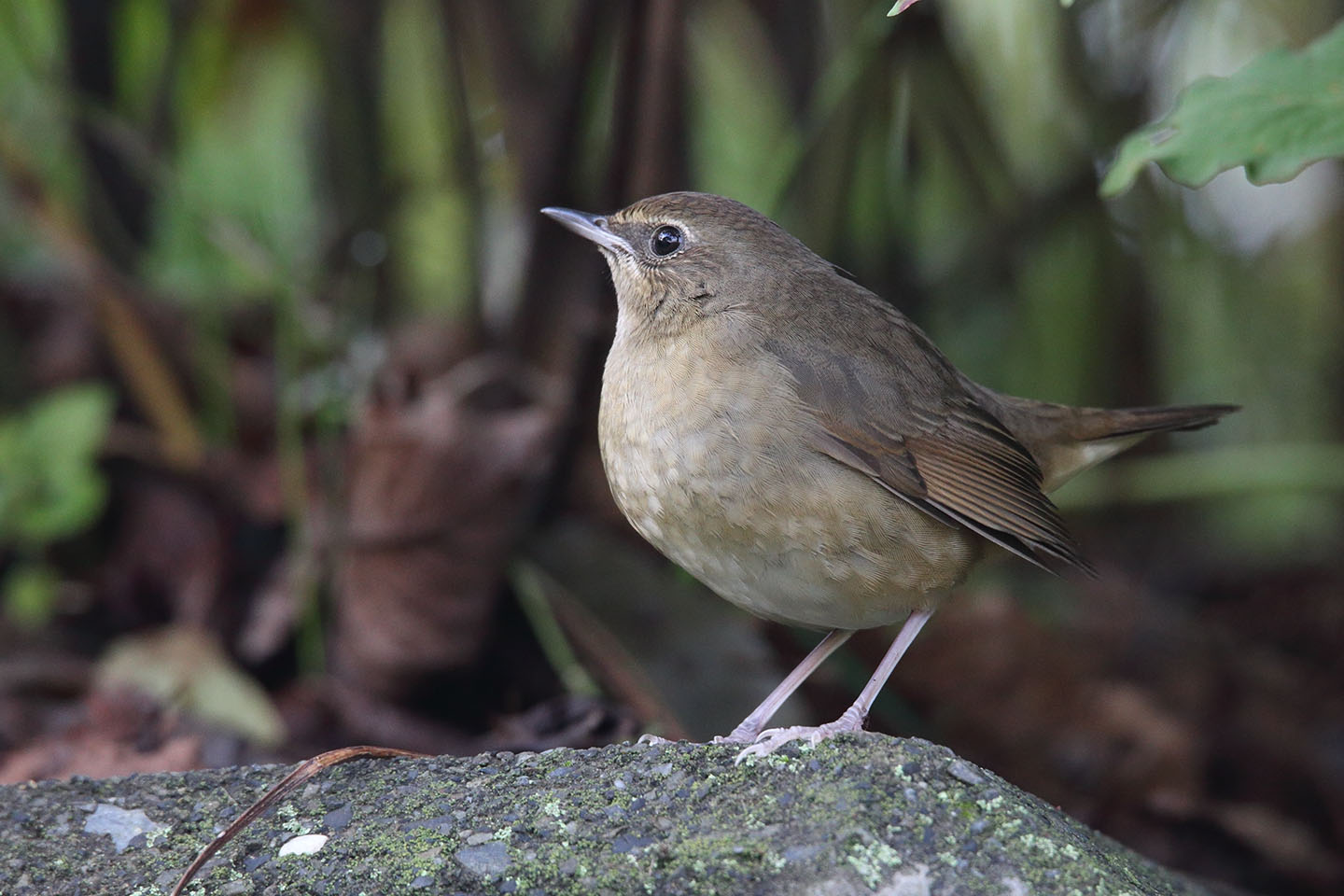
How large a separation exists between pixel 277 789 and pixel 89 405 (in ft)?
8.53

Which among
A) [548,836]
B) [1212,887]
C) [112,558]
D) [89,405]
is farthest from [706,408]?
[112,558]

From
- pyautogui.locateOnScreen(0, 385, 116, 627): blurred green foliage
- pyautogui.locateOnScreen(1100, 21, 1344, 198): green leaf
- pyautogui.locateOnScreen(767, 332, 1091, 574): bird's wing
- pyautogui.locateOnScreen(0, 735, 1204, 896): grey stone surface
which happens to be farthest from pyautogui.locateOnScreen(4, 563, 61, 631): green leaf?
pyautogui.locateOnScreen(1100, 21, 1344, 198): green leaf

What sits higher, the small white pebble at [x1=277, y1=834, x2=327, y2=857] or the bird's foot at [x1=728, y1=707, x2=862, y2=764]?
the small white pebble at [x1=277, y1=834, x2=327, y2=857]

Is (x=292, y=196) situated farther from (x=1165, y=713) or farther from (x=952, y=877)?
(x=952, y=877)

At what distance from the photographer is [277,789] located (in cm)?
257

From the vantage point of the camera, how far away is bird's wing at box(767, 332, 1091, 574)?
3338mm

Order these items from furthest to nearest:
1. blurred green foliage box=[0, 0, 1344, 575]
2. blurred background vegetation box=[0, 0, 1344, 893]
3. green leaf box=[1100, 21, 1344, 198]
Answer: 1. blurred green foliage box=[0, 0, 1344, 575]
2. blurred background vegetation box=[0, 0, 1344, 893]
3. green leaf box=[1100, 21, 1344, 198]

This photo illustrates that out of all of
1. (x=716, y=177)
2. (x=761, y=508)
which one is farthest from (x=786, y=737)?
(x=716, y=177)

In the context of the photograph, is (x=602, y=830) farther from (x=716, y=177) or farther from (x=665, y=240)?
(x=716, y=177)

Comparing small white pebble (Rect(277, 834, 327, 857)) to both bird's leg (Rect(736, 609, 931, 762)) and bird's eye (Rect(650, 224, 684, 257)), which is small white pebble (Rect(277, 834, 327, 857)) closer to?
bird's leg (Rect(736, 609, 931, 762))

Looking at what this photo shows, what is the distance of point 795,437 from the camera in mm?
3227

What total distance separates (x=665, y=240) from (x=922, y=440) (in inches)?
34.7

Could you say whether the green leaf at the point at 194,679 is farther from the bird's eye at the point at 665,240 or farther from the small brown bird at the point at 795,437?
the bird's eye at the point at 665,240

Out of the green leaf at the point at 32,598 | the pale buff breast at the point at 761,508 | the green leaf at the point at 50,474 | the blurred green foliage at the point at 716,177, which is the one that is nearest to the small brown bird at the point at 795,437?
the pale buff breast at the point at 761,508
